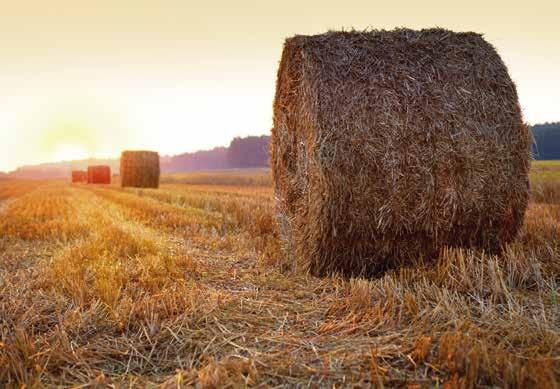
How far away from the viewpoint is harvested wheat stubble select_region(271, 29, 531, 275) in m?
→ 4.66

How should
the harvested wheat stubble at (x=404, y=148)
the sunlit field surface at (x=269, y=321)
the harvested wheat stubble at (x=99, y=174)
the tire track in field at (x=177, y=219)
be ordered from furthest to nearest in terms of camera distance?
the harvested wheat stubble at (x=99, y=174) → the tire track in field at (x=177, y=219) → the harvested wheat stubble at (x=404, y=148) → the sunlit field surface at (x=269, y=321)

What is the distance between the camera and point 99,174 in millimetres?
38094

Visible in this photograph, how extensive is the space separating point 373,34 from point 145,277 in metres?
3.50

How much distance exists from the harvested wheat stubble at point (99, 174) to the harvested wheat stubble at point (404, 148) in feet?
116

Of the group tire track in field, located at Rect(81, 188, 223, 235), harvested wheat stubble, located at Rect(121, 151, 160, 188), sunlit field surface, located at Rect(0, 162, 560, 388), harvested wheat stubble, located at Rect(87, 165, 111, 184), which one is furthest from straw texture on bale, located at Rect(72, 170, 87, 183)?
sunlit field surface, located at Rect(0, 162, 560, 388)

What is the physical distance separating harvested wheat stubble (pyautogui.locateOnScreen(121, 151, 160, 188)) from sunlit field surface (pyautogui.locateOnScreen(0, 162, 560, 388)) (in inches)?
756

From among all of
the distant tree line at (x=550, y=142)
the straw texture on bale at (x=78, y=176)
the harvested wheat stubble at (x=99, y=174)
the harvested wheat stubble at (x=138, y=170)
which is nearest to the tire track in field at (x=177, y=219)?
the harvested wheat stubble at (x=138, y=170)

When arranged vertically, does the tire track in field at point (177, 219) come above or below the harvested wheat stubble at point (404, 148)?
below

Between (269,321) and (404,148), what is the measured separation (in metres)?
2.22

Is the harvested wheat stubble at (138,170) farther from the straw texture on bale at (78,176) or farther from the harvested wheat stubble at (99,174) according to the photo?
the straw texture on bale at (78,176)

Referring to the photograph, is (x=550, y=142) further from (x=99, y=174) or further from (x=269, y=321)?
(x=269, y=321)

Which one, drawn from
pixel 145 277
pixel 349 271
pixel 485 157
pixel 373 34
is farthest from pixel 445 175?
pixel 145 277

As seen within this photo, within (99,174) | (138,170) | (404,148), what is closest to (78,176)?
(99,174)

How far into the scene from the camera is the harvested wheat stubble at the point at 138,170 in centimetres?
2453
